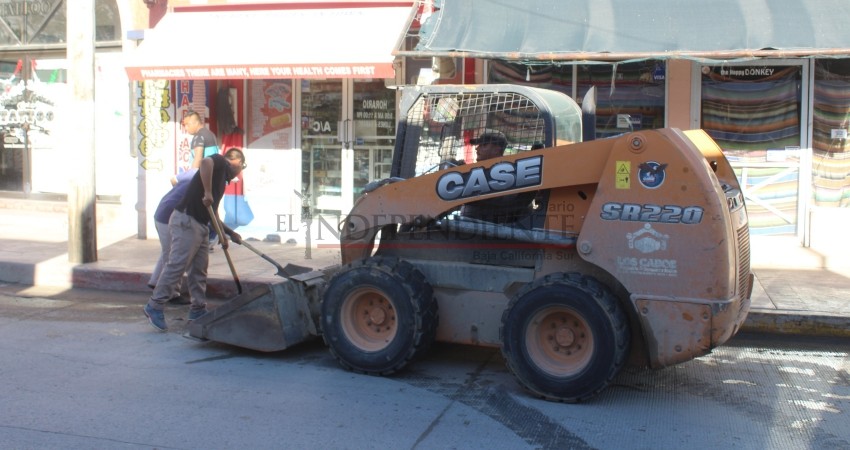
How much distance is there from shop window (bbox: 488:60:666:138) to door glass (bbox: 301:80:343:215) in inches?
108

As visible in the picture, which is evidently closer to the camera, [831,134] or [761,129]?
[831,134]

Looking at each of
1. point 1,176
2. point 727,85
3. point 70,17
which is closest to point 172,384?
point 70,17

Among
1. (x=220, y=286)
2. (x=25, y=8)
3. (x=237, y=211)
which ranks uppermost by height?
(x=25, y=8)

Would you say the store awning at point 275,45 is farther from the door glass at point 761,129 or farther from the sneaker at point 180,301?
the door glass at point 761,129

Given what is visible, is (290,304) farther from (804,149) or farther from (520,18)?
(804,149)

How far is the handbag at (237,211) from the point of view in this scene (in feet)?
40.6

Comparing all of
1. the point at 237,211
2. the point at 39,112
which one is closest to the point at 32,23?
the point at 39,112

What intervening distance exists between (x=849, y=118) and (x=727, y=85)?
1.48 metres

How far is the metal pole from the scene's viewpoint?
9.77m

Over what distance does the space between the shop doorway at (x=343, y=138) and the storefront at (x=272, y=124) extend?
0.01 metres

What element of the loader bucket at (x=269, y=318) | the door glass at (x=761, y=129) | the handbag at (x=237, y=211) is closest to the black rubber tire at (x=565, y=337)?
the loader bucket at (x=269, y=318)

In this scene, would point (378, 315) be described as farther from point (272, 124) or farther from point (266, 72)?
point (272, 124)

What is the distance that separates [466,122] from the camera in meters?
6.16

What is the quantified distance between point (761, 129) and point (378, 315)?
641cm
